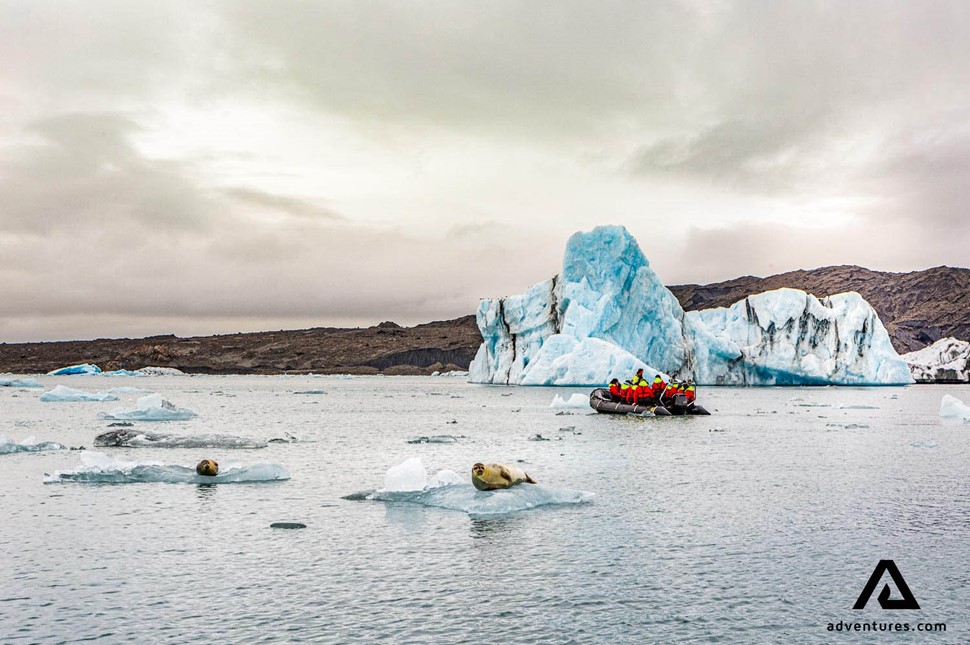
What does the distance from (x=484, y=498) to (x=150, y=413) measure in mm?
20038

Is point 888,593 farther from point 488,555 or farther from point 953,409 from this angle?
point 953,409

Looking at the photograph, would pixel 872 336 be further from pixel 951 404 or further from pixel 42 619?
pixel 42 619

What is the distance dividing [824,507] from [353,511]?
644 cm

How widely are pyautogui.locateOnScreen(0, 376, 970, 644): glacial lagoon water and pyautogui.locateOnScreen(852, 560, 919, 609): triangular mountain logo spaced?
0.13 metres

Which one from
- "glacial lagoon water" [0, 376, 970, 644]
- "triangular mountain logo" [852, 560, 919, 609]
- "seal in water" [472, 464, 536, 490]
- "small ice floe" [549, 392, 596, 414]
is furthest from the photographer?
"small ice floe" [549, 392, 596, 414]

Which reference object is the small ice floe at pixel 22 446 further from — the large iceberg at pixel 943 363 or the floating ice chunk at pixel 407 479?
the large iceberg at pixel 943 363

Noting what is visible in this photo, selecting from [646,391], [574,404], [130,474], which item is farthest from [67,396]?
[130,474]

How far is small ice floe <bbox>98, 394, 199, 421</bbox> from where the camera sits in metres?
27.0

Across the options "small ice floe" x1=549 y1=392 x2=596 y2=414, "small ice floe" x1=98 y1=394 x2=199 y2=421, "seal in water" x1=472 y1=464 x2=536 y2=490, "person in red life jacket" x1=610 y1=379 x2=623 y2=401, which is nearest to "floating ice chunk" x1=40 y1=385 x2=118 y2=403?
"small ice floe" x1=98 y1=394 x2=199 y2=421

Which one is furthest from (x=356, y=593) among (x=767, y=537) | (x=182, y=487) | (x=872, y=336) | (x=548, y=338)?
(x=872, y=336)

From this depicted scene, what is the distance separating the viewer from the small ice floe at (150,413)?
2696 centimetres

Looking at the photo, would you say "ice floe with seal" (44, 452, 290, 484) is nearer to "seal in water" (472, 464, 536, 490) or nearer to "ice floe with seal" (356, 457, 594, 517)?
"ice floe with seal" (356, 457, 594, 517)

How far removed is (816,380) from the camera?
2506 inches

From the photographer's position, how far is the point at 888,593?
23.2 ft
